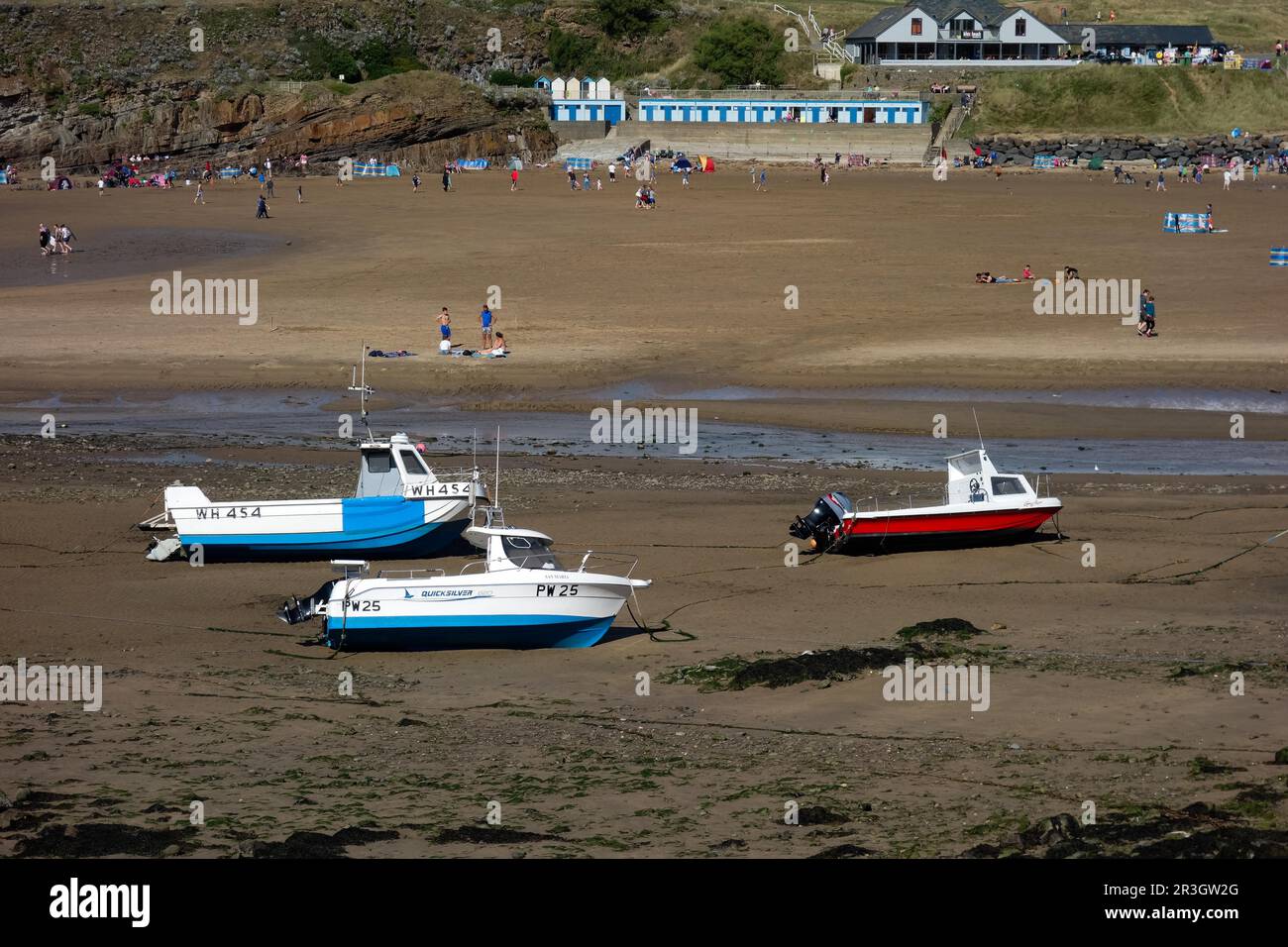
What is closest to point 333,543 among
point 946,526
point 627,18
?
point 946,526

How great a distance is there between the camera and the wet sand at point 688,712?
430 inches

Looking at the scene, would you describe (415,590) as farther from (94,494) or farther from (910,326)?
(910,326)

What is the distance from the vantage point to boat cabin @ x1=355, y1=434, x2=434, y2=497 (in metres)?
21.0

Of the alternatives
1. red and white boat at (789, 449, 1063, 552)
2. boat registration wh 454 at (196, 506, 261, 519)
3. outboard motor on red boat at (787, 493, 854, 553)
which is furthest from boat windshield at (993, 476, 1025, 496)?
boat registration wh 454 at (196, 506, 261, 519)

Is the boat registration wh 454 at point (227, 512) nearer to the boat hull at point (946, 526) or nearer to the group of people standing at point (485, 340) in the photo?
the boat hull at point (946, 526)

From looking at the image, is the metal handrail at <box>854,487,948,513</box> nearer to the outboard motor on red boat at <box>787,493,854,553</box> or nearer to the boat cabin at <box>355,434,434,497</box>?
the outboard motor on red boat at <box>787,493,854,553</box>

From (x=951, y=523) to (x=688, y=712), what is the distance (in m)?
7.28

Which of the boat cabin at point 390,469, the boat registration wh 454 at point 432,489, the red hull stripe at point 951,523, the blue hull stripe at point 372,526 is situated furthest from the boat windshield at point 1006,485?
the boat cabin at point 390,469

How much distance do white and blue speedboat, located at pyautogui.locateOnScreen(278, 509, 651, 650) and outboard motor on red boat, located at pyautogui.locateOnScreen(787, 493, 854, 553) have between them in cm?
426

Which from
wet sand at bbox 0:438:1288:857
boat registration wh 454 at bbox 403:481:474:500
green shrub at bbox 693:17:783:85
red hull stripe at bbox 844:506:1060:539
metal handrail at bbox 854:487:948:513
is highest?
green shrub at bbox 693:17:783:85

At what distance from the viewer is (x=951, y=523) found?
66.6ft

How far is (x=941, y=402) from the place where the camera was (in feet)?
101

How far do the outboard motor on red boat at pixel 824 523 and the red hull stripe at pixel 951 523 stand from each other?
0.18 meters

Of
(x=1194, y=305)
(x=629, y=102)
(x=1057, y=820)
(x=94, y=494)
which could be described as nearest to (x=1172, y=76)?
(x=629, y=102)
